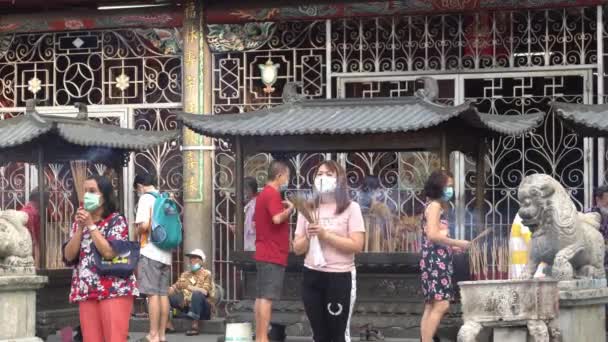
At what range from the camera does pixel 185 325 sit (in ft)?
59.3

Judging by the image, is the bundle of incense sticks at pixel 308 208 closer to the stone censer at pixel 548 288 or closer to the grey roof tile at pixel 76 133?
the stone censer at pixel 548 288

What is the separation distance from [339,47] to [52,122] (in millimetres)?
4178

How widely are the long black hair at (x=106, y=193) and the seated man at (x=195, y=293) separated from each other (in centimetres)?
619

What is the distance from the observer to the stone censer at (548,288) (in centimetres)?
1092

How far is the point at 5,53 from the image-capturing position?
20.2 meters

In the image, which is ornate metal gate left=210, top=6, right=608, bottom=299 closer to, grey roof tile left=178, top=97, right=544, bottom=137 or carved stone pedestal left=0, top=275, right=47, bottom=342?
grey roof tile left=178, top=97, right=544, bottom=137

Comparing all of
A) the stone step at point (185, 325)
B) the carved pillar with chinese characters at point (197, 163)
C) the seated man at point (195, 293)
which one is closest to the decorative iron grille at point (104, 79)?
the carved pillar with chinese characters at point (197, 163)

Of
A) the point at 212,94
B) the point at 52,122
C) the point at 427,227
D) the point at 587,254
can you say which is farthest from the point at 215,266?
the point at 587,254

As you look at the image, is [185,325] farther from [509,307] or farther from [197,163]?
[509,307]

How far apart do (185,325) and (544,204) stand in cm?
749

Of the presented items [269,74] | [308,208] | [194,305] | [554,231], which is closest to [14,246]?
[308,208]

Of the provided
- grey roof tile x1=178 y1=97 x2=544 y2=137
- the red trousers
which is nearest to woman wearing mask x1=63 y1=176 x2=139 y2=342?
the red trousers

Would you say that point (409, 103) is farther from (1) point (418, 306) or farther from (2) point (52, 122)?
(2) point (52, 122)

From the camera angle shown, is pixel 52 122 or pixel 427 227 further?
pixel 52 122
